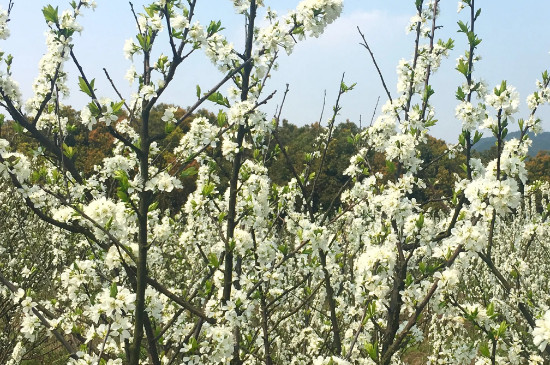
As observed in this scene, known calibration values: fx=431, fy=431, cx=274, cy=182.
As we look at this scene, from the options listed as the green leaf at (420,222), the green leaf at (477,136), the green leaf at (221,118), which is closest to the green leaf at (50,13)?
the green leaf at (221,118)

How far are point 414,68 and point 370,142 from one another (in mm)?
909

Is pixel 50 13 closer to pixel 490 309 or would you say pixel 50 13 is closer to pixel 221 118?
pixel 221 118

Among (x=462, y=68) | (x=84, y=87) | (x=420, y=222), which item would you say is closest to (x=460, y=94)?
(x=462, y=68)

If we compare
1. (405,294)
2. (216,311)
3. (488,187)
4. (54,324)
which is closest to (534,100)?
(488,187)

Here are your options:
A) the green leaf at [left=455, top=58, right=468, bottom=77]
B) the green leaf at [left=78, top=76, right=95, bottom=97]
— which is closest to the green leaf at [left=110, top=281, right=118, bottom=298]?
the green leaf at [left=78, top=76, right=95, bottom=97]

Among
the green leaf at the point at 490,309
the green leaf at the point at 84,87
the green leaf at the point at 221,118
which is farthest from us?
the green leaf at the point at 221,118

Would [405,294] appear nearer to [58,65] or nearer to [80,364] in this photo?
[80,364]

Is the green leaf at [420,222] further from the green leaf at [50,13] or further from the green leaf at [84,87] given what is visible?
the green leaf at [50,13]

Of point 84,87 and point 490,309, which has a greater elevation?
point 84,87

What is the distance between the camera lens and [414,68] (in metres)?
4.61

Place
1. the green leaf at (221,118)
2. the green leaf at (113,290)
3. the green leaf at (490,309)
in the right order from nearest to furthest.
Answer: the green leaf at (113,290) < the green leaf at (490,309) < the green leaf at (221,118)

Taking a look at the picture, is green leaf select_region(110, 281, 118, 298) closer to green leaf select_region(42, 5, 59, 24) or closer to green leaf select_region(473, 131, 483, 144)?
green leaf select_region(42, 5, 59, 24)

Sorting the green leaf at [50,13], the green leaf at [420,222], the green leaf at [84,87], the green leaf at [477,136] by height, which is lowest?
the green leaf at [420,222]

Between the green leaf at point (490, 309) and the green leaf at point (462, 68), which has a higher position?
the green leaf at point (462, 68)
